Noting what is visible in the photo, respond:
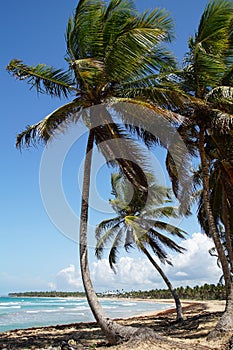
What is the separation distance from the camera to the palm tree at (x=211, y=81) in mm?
11055

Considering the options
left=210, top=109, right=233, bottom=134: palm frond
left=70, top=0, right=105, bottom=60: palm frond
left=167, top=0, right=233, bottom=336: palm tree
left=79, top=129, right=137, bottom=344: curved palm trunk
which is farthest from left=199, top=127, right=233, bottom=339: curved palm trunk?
left=70, top=0, right=105, bottom=60: palm frond

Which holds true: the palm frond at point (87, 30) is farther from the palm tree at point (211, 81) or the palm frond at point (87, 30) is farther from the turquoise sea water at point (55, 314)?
the turquoise sea water at point (55, 314)

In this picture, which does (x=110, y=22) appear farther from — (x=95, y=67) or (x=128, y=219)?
(x=128, y=219)

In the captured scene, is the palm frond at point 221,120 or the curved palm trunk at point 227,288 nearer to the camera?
the curved palm trunk at point 227,288

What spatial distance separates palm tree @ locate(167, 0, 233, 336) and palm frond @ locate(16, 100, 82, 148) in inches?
130

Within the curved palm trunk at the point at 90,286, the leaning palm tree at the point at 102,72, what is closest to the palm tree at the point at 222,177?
the leaning palm tree at the point at 102,72

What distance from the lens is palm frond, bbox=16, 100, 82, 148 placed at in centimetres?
1066

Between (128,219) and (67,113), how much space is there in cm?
796

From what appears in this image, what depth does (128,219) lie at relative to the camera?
18000mm

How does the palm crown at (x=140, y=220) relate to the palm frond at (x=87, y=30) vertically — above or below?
below

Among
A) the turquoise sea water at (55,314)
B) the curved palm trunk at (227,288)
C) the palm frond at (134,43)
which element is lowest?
the turquoise sea water at (55,314)

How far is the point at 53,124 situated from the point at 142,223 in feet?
33.3

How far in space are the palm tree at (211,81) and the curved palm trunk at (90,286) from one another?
2.95 m

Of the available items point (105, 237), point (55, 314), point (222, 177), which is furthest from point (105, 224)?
point (55, 314)
